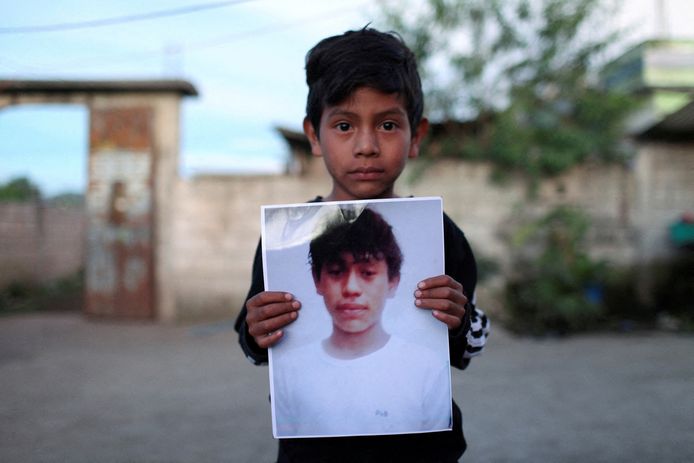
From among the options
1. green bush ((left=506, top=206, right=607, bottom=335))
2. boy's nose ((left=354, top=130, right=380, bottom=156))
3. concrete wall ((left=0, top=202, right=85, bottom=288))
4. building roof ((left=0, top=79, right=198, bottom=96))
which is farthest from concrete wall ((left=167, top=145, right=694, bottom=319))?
boy's nose ((left=354, top=130, right=380, bottom=156))

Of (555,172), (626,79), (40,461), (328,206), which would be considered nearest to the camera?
(328,206)

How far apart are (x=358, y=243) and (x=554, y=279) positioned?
16.9 feet

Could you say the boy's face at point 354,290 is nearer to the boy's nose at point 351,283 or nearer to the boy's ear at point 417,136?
the boy's nose at point 351,283

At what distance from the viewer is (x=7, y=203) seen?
8406 mm

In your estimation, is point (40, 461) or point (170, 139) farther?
point (170, 139)

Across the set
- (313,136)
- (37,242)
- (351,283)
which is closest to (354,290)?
(351,283)

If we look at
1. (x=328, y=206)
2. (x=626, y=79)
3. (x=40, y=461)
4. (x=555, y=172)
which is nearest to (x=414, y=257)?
(x=328, y=206)

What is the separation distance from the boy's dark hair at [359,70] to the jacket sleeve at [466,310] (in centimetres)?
24

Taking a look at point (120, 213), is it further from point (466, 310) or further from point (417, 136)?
point (466, 310)

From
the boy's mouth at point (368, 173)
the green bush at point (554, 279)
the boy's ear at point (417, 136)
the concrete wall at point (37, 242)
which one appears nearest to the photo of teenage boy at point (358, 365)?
the boy's mouth at point (368, 173)

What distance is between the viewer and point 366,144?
3.41 ft

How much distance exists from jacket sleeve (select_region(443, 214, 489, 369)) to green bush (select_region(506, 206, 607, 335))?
457 centimetres

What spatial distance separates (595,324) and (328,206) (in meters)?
5.36

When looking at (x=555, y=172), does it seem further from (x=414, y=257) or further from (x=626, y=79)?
(x=414, y=257)
